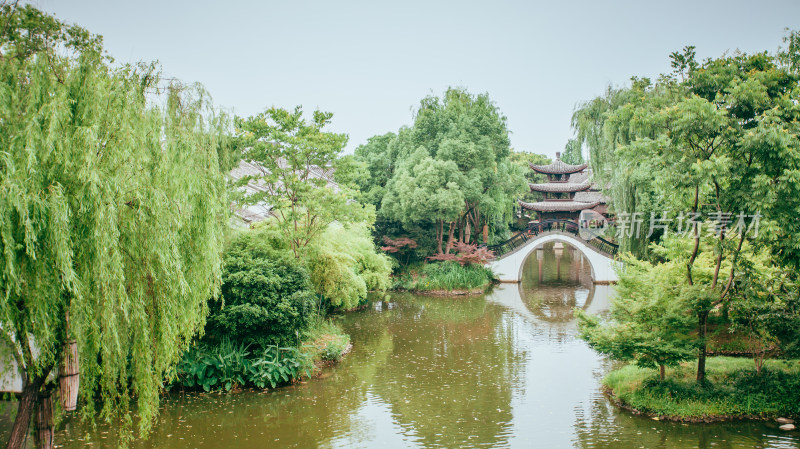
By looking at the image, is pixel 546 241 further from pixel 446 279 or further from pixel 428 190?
A: pixel 428 190

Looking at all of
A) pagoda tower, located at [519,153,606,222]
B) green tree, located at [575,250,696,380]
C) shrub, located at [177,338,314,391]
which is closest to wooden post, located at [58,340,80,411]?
shrub, located at [177,338,314,391]

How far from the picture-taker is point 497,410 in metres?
9.29

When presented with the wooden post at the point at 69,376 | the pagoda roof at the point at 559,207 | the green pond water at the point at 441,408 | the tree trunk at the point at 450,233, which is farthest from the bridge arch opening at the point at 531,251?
the wooden post at the point at 69,376

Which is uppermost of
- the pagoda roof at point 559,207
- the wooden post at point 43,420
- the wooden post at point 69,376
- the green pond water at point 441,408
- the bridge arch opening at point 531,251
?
the pagoda roof at point 559,207

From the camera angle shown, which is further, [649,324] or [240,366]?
[240,366]

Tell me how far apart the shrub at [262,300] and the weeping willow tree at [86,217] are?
11.6ft

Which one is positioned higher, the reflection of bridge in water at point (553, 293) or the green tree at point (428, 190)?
the green tree at point (428, 190)

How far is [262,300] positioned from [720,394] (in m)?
8.16

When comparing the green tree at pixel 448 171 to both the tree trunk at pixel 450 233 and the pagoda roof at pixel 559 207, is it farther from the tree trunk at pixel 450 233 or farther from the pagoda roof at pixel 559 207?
the pagoda roof at pixel 559 207

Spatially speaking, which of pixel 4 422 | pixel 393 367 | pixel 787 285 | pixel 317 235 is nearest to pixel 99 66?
pixel 4 422

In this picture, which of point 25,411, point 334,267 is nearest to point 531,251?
point 334,267

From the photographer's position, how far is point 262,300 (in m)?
10.3

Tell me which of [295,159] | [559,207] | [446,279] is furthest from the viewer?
[559,207]

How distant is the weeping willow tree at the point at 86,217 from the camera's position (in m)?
4.89
